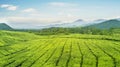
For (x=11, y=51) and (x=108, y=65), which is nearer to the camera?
(x=108, y=65)

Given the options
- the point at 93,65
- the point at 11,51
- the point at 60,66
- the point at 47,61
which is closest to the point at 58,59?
the point at 47,61

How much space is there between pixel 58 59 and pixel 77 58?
10.2m

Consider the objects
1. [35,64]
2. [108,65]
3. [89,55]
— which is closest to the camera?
[108,65]

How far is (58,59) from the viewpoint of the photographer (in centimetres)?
12812

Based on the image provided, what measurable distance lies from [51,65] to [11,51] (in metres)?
68.7

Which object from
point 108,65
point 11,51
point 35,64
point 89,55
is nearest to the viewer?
point 108,65

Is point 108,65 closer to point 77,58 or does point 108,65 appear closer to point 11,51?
point 77,58

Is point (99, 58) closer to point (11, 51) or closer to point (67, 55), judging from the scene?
point (67, 55)

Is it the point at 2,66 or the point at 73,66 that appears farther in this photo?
the point at 2,66

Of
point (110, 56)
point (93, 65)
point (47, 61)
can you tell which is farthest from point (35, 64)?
point (110, 56)

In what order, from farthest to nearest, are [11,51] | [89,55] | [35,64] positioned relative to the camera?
[11,51] → [89,55] → [35,64]

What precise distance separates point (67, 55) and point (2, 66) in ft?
121

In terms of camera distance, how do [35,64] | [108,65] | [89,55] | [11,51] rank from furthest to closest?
[11,51] < [89,55] < [35,64] < [108,65]

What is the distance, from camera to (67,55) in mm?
137250
